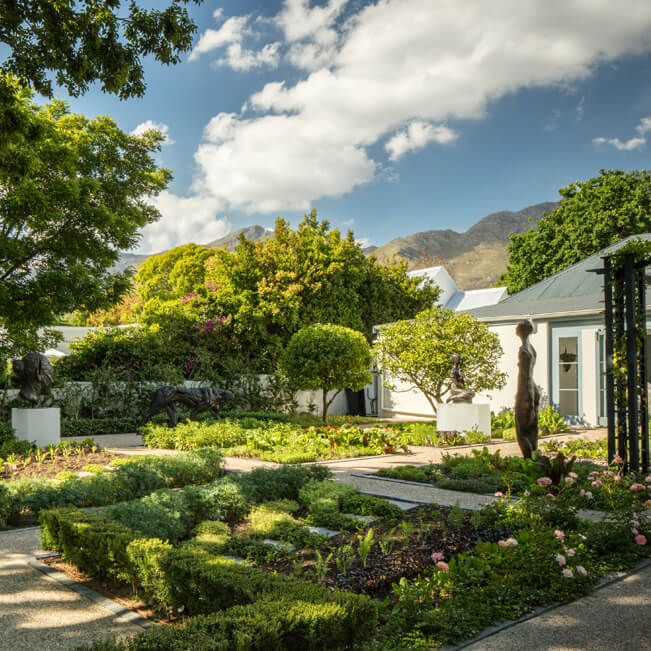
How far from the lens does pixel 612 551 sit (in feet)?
14.4

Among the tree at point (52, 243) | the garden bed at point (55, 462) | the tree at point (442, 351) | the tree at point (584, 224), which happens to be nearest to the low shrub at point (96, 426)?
the tree at point (52, 243)

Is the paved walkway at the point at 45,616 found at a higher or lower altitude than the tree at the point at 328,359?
lower

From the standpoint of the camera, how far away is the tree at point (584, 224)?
2436 centimetres

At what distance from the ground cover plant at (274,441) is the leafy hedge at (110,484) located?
2.40 metres

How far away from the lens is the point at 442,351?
43.7ft

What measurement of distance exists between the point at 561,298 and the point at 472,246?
122 m

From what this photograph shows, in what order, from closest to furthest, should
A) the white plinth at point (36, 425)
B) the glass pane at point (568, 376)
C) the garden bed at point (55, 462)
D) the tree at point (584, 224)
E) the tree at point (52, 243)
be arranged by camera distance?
the garden bed at point (55, 462) → the white plinth at point (36, 425) → the tree at point (52, 243) → the glass pane at point (568, 376) → the tree at point (584, 224)

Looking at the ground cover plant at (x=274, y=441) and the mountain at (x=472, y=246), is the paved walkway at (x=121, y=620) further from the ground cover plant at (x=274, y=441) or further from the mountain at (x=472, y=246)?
the mountain at (x=472, y=246)

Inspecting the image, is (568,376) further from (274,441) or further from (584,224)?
(584,224)

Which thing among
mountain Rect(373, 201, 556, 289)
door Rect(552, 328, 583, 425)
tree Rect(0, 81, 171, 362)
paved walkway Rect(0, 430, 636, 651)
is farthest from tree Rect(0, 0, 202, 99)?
mountain Rect(373, 201, 556, 289)

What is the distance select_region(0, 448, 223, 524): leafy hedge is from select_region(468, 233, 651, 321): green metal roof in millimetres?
10078

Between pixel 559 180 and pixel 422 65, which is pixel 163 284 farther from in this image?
pixel 422 65

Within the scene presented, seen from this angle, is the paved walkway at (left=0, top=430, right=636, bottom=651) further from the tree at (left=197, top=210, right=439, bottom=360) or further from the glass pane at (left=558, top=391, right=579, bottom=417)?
the tree at (left=197, top=210, right=439, bottom=360)

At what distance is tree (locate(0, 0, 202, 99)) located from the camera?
20.2 feet
